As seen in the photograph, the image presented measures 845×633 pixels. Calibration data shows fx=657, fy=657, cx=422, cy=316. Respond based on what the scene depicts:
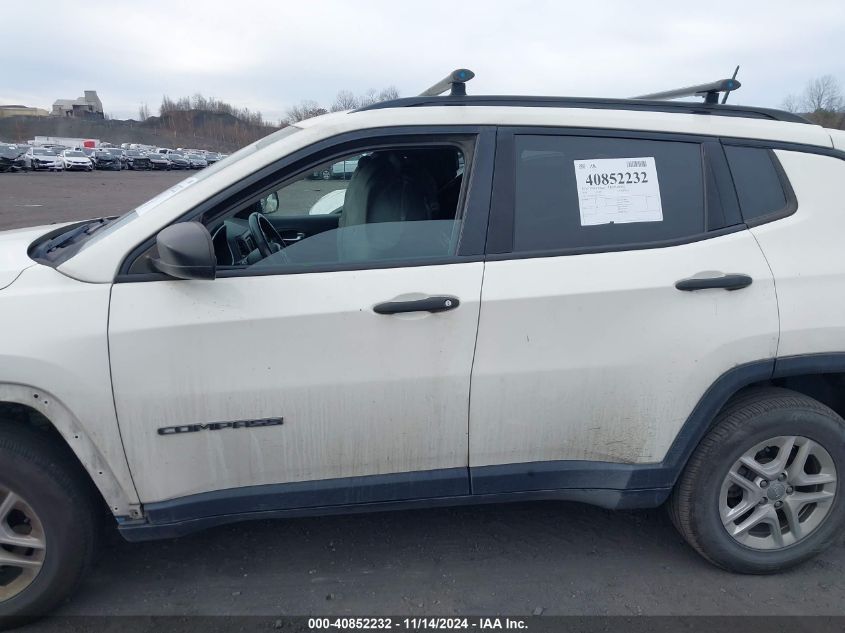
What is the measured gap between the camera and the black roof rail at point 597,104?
2586 mm

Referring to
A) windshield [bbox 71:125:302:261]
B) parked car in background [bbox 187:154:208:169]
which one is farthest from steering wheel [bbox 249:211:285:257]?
parked car in background [bbox 187:154:208:169]

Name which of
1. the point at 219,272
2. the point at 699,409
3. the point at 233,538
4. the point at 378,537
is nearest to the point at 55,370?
the point at 219,272

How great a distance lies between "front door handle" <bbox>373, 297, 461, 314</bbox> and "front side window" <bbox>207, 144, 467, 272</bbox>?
186 mm

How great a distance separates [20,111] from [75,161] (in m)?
83.3

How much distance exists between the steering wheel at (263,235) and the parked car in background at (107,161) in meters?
57.7

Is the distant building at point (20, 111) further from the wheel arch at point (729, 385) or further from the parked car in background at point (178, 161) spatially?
the wheel arch at point (729, 385)

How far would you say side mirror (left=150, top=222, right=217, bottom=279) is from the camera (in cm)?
218

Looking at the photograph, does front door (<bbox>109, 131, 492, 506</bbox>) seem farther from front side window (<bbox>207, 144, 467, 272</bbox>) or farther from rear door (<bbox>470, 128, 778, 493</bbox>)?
rear door (<bbox>470, 128, 778, 493</bbox>)

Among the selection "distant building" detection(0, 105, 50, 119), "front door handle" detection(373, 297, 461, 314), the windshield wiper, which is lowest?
"front door handle" detection(373, 297, 461, 314)

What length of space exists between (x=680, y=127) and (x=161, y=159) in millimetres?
62346

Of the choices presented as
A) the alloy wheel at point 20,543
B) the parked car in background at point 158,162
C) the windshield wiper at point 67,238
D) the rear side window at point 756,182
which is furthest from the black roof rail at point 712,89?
the parked car in background at point 158,162

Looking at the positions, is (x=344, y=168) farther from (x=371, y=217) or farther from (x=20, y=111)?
(x=20, y=111)

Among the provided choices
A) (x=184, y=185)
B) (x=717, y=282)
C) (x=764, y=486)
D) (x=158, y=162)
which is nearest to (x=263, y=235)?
(x=184, y=185)

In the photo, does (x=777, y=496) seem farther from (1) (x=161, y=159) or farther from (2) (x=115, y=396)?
(1) (x=161, y=159)
